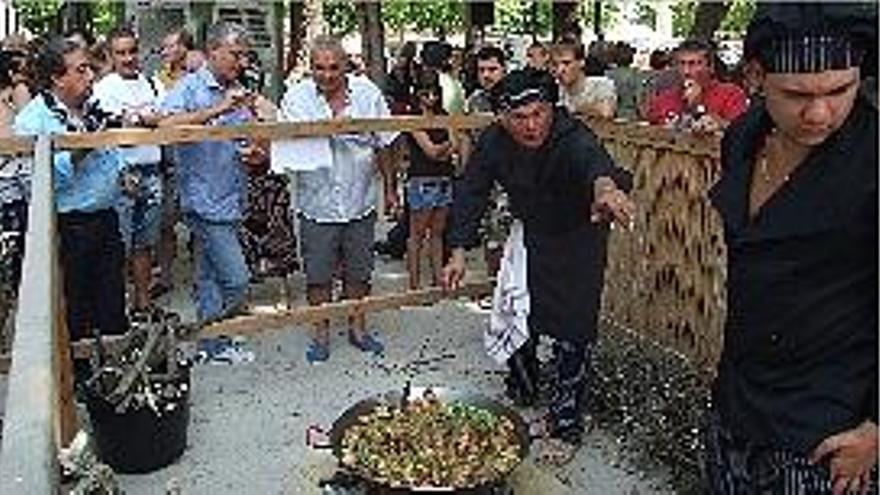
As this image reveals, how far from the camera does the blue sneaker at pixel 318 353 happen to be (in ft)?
21.6

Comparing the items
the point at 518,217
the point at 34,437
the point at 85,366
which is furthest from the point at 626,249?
the point at 34,437

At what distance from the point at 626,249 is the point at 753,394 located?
3.33m

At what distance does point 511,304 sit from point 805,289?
2.97 meters

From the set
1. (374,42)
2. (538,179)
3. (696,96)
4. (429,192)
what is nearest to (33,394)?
(538,179)

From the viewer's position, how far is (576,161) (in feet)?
15.7

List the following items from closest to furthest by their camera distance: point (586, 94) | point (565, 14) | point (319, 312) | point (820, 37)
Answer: point (820, 37)
point (319, 312)
point (586, 94)
point (565, 14)

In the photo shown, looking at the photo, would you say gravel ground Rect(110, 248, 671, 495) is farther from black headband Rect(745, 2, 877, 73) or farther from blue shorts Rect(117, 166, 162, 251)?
black headband Rect(745, 2, 877, 73)

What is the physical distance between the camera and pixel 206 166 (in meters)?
6.21

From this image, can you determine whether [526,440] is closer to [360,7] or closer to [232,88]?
[232,88]

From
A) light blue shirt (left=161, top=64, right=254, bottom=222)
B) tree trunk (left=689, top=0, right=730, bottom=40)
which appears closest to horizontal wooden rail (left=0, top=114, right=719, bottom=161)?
light blue shirt (left=161, top=64, right=254, bottom=222)

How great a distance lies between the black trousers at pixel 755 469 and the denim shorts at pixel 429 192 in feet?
14.9

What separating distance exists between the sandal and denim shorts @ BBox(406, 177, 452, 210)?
8.11 feet

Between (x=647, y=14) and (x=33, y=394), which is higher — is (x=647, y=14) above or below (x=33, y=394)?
above

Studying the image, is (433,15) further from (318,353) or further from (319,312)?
(319,312)
